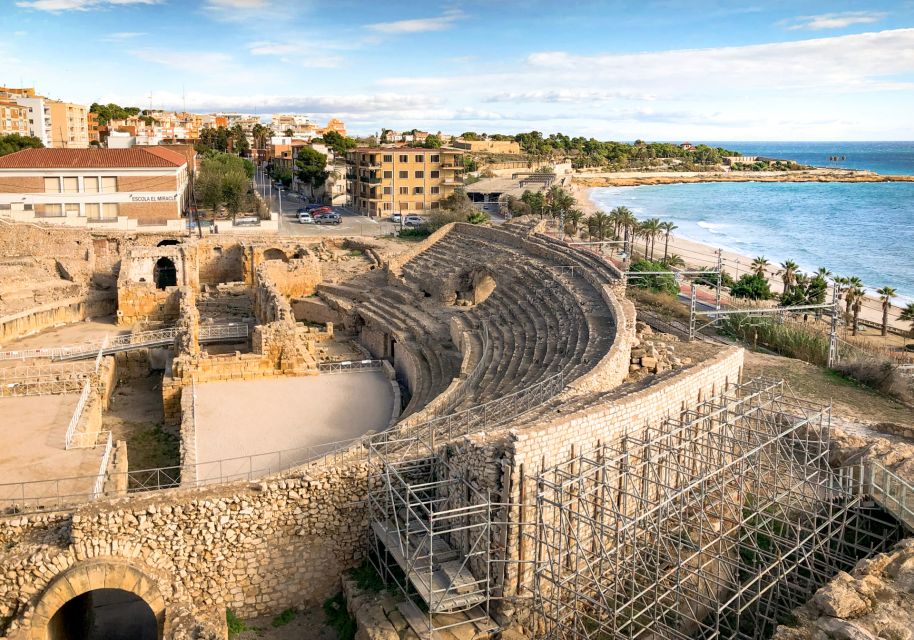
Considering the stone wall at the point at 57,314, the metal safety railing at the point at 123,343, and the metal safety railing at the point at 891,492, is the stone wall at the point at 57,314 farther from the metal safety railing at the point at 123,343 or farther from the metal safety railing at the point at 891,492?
the metal safety railing at the point at 891,492

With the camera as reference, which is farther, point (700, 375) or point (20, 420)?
point (20, 420)

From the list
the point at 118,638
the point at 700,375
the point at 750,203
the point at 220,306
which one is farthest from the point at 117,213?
the point at 750,203

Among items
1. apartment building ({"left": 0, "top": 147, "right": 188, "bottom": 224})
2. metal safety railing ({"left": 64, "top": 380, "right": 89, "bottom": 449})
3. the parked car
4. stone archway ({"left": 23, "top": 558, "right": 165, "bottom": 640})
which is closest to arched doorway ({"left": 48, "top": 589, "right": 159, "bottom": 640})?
stone archway ({"left": 23, "top": 558, "right": 165, "bottom": 640})

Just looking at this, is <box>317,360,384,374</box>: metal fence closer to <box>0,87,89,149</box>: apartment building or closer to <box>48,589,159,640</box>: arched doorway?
<box>48,589,159,640</box>: arched doorway

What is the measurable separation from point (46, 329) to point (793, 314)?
3294cm

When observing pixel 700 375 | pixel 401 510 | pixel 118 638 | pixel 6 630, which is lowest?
pixel 118 638

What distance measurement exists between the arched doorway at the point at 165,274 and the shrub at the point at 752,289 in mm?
28619

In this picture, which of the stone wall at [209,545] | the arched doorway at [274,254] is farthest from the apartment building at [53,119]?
the stone wall at [209,545]

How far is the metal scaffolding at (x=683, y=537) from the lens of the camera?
1216cm

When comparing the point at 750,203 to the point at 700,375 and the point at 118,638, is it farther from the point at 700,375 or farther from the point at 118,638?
the point at 118,638

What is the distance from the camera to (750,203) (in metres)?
117

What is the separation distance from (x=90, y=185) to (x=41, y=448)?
3443cm

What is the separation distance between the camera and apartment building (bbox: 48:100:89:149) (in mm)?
96938

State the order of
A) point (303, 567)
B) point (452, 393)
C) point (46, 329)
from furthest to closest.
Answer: point (46, 329), point (452, 393), point (303, 567)
